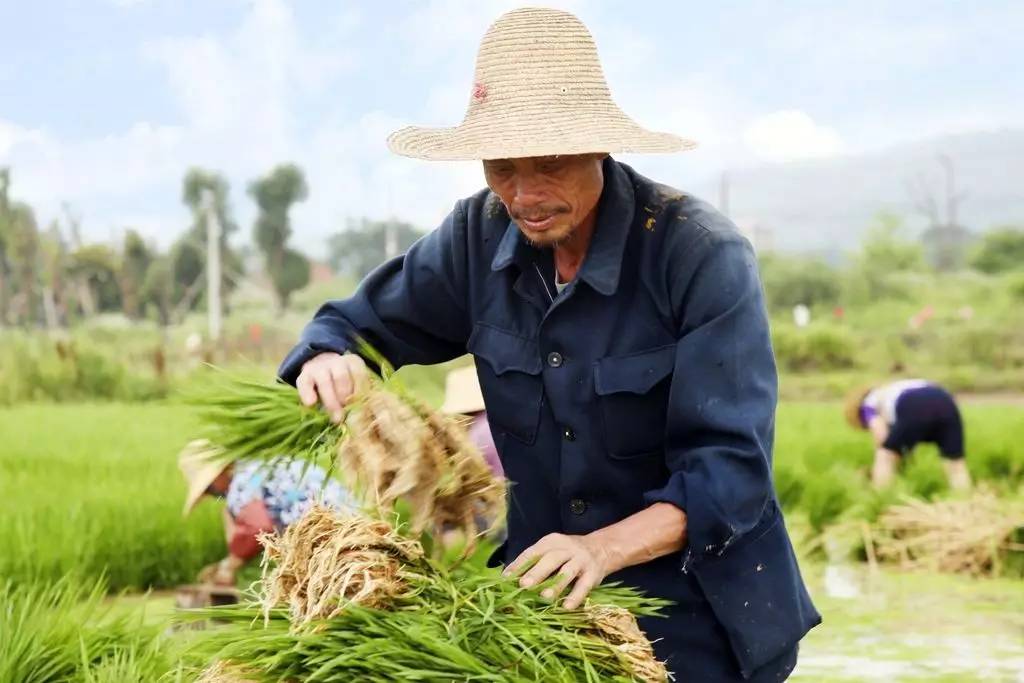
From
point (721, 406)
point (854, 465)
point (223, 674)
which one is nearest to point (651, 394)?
point (721, 406)

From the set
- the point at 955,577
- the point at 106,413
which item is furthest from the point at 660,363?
the point at 106,413

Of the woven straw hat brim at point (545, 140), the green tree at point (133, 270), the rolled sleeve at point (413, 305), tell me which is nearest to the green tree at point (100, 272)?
the green tree at point (133, 270)

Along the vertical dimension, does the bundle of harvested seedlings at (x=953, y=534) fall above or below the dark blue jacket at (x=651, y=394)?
below

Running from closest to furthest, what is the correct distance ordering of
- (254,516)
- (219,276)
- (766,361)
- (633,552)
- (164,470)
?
(633,552) → (766,361) → (254,516) → (164,470) → (219,276)

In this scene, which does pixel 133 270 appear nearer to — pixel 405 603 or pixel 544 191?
pixel 544 191

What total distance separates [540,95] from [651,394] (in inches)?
22.4

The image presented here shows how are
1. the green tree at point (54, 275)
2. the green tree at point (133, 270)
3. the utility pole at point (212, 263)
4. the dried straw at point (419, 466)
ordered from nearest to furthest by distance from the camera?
the dried straw at point (419, 466), the green tree at point (54, 275), the green tree at point (133, 270), the utility pole at point (212, 263)

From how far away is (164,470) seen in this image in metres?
8.62

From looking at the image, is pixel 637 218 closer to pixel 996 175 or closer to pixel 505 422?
pixel 505 422

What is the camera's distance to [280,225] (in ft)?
61.1

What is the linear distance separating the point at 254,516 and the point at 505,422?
114 inches

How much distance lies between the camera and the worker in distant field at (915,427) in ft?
28.5

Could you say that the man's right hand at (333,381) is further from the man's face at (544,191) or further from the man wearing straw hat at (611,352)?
the man's face at (544,191)

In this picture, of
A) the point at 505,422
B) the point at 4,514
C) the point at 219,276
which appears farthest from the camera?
the point at 219,276
